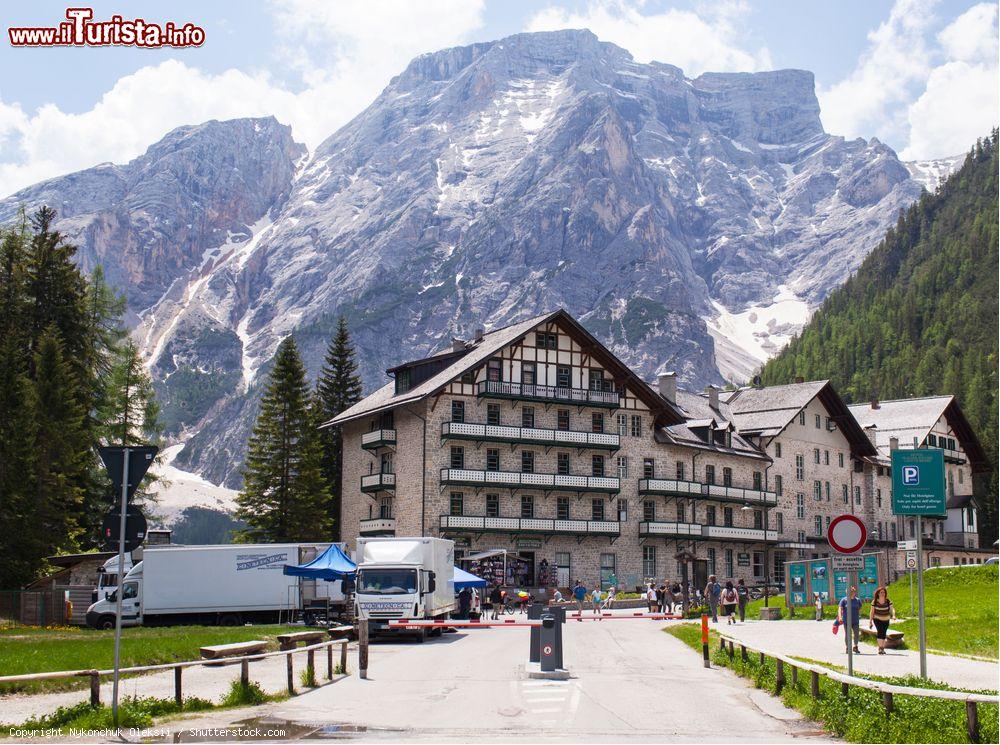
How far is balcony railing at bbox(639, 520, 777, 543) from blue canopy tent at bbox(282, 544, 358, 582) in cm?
3462

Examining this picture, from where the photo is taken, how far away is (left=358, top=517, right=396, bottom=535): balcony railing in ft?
251

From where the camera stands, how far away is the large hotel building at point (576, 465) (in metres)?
74.4

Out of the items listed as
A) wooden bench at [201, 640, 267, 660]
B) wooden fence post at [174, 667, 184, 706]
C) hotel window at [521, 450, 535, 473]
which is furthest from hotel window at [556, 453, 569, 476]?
wooden fence post at [174, 667, 184, 706]

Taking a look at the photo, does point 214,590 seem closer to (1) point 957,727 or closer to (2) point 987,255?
(1) point 957,727

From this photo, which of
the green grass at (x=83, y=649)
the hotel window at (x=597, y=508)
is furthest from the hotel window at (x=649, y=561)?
the green grass at (x=83, y=649)

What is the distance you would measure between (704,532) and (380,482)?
77.9 ft

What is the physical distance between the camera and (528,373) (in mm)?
77438

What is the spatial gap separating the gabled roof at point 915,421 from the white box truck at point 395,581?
66572 millimetres

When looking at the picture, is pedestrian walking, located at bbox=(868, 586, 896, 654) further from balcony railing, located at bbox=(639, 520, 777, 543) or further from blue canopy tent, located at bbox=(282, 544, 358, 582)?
balcony railing, located at bbox=(639, 520, 777, 543)

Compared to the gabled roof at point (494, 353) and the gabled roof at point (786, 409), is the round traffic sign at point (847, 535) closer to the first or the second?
the gabled roof at point (494, 353)

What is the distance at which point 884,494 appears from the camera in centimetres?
10288

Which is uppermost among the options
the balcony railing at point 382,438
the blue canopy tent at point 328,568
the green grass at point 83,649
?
the balcony railing at point 382,438

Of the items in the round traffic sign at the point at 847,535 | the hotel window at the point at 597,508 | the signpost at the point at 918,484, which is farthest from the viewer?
the hotel window at the point at 597,508

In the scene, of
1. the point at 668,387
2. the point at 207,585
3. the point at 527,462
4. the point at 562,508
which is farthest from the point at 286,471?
the point at 668,387
